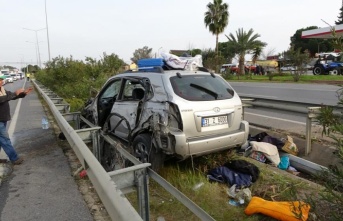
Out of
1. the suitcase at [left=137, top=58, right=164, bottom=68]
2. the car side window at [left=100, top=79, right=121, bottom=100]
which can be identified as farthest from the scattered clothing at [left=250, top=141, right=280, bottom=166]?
the car side window at [left=100, top=79, right=121, bottom=100]

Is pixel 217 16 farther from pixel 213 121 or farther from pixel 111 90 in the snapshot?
pixel 213 121

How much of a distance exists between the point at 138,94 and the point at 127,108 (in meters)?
0.31

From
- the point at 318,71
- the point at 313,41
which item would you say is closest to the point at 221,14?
the point at 318,71

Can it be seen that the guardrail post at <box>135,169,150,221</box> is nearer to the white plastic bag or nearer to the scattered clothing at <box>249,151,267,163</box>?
the white plastic bag

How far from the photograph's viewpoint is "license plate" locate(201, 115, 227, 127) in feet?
14.9

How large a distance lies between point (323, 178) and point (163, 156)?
2471 mm

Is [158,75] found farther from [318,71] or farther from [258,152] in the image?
[318,71]

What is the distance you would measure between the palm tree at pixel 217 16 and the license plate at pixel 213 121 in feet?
143

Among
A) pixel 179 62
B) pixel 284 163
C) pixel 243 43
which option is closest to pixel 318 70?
pixel 243 43

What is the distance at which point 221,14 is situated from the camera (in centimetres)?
4581

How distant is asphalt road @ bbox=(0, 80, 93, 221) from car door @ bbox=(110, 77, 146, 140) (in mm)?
1096

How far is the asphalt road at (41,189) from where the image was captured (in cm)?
369

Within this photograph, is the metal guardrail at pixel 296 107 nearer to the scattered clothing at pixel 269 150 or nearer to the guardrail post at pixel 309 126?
the guardrail post at pixel 309 126

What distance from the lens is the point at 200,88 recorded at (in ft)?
15.9
